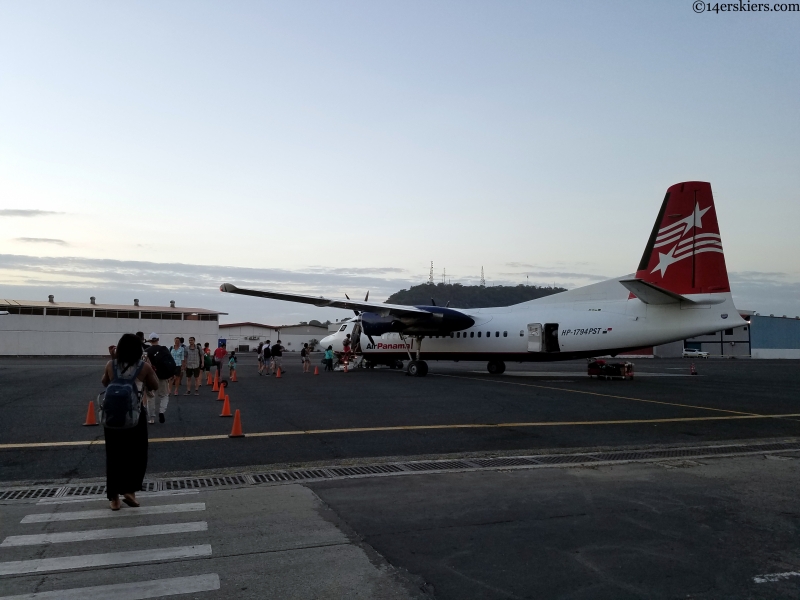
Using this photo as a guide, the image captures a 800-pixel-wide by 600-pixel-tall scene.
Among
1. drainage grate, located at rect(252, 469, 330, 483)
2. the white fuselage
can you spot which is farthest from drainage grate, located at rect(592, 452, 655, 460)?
the white fuselage

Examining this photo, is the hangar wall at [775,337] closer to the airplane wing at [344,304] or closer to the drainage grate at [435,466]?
the airplane wing at [344,304]

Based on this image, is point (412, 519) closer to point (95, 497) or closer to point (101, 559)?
point (101, 559)

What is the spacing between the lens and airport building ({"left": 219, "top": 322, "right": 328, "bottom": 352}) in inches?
3942

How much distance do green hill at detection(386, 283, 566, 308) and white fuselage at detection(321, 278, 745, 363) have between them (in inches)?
3756

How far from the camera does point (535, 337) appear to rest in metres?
26.1

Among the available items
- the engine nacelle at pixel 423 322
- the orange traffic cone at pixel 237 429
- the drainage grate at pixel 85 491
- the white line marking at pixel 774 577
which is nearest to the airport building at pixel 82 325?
the engine nacelle at pixel 423 322

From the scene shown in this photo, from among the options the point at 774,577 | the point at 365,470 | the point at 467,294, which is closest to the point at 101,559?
the point at 365,470

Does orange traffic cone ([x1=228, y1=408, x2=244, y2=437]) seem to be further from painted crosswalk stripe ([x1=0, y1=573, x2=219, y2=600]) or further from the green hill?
the green hill

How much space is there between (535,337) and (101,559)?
2252 centimetres

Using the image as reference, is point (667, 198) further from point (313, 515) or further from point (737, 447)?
point (313, 515)

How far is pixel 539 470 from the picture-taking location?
8.80 m

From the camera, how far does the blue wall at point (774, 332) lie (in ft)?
247

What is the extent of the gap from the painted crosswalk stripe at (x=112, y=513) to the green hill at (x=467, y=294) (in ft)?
388

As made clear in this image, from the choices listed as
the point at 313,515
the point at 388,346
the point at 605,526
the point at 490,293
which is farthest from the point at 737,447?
the point at 490,293
